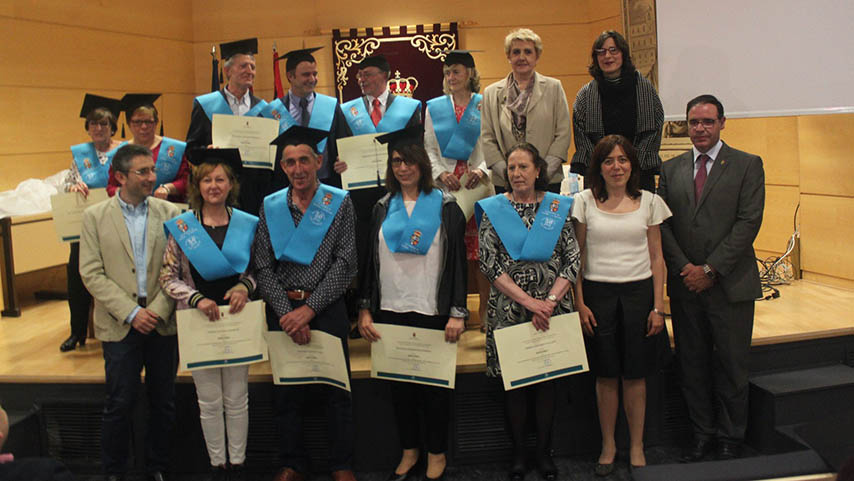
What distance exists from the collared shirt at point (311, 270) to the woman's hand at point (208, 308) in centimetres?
20

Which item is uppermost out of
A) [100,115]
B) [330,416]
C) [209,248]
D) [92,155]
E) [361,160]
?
[100,115]

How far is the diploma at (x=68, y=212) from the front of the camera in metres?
3.47

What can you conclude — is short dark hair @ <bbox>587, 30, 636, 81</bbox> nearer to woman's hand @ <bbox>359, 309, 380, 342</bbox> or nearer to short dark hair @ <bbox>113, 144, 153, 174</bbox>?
woman's hand @ <bbox>359, 309, 380, 342</bbox>

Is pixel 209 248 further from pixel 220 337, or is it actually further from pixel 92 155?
pixel 92 155

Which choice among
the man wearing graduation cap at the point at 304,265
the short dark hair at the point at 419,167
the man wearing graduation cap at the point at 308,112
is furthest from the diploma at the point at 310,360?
the man wearing graduation cap at the point at 308,112

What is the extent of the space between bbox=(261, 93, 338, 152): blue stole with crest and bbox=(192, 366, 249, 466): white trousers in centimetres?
134

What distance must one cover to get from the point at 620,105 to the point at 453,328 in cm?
139

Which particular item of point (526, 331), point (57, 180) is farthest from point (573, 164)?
point (57, 180)

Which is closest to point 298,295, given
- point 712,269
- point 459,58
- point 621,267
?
point 621,267

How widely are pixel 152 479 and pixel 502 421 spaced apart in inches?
64.2

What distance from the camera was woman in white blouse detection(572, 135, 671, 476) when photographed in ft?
9.23

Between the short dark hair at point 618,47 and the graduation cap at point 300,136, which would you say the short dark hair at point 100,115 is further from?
the short dark hair at point 618,47

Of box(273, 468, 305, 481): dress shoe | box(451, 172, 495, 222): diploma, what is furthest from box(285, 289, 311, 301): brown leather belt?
box(451, 172, 495, 222): diploma

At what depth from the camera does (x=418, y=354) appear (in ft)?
9.16
